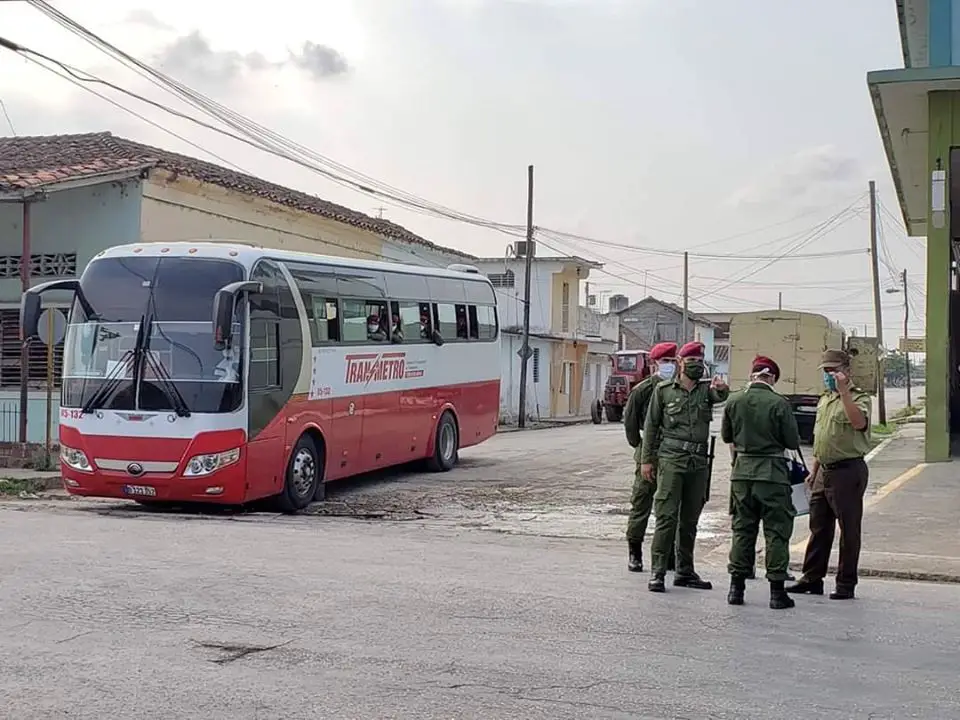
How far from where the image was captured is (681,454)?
359 inches

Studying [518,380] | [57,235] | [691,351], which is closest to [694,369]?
[691,351]

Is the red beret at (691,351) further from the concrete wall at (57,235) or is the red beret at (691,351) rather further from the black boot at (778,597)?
the concrete wall at (57,235)

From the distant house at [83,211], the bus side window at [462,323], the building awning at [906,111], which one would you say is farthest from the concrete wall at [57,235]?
the building awning at [906,111]

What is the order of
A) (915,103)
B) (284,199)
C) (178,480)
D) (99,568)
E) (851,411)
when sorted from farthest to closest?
(284,199), (915,103), (178,480), (99,568), (851,411)

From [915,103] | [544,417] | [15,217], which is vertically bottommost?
[544,417]

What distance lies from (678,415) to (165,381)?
6.55 m

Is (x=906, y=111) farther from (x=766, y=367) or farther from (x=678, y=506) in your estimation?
(x=678, y=506)

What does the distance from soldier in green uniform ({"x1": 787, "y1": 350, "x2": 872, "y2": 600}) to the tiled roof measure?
43.7 feet

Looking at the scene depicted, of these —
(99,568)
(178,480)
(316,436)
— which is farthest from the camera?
(316,436)

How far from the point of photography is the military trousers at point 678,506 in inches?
356

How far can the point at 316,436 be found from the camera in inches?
605

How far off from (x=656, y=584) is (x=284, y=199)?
18.6 meters

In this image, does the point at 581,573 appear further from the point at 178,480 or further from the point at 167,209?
the point at 167,209

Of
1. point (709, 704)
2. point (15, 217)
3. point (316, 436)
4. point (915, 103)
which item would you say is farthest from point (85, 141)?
point (709, 704)
